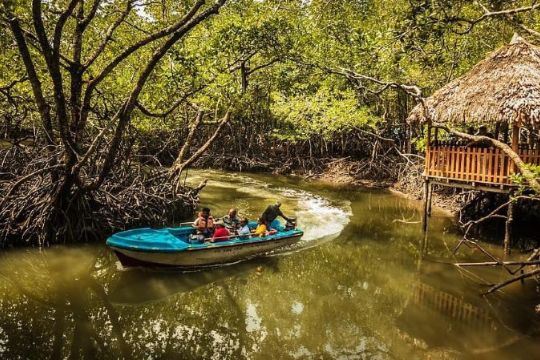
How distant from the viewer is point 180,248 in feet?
29.7

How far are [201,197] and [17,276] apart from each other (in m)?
9.79

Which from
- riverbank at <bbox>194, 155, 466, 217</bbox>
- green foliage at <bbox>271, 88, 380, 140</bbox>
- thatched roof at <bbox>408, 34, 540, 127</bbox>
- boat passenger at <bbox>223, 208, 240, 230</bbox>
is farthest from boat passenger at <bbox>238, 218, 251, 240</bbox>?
green foliage at <bbox>271, 88, 380, 140</bbox>

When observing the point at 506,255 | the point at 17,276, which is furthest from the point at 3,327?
the point at 506,255

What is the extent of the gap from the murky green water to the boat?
0.30 m

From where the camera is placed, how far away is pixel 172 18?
16109 millimetres

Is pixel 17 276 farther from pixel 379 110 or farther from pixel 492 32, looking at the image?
pixel 379 110

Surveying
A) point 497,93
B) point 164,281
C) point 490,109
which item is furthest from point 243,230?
point 497,93

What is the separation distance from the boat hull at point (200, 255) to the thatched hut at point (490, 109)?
17.1 feet

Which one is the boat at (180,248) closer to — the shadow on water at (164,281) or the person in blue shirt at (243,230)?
the person in blue shirt at (243,230)

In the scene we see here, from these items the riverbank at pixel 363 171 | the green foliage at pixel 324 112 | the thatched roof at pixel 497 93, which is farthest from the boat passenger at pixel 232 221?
the green foliage at pixel 324 112

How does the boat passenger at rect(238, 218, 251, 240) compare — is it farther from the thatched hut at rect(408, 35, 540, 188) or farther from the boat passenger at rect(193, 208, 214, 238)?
the thatched hut at rect(408, 35, 540, 188)

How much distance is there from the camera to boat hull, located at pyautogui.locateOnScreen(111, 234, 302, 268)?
29.4 ft

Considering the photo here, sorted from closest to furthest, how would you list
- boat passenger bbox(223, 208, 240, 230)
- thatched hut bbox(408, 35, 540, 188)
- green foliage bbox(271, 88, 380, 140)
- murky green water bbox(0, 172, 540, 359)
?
murky green water bbox(0, 172, 540, 359) → thatched hut bbox(408, 35, 540, 188) → boat passenger bbox(223, 208, 240, 230) → green foliage bbox(271, 88, 380, 140)

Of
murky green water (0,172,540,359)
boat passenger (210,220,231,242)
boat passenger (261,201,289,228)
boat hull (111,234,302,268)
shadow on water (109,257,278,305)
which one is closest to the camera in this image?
murky green water (0,172,540,359)
